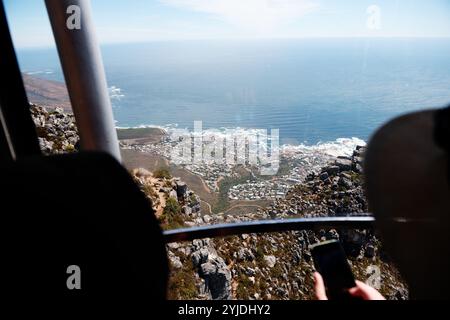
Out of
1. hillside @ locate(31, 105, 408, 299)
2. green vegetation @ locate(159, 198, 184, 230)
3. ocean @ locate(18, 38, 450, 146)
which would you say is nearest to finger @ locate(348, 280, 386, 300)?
hillside @ locate(31, 105, 408, 299)

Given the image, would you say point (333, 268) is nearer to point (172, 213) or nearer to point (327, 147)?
point (172, 213)

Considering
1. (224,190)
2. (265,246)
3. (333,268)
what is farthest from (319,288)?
(224,190)

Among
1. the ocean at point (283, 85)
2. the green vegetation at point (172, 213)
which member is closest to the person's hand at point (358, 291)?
the green vegetation at point (172, 213)

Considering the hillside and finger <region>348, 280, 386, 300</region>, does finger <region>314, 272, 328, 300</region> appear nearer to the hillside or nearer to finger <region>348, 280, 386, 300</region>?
finger <region>348, 280, 386, 300</region>

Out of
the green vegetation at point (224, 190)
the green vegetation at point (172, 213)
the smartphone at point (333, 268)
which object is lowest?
the green vegetation at point (224, 190)

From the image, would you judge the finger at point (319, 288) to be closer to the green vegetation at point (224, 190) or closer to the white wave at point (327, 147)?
the green vegetation at point (224, 190)

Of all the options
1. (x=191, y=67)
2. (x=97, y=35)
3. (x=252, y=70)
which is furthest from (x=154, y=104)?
(x=97, y=35)
